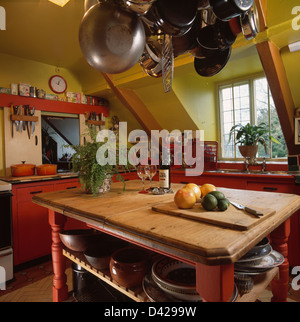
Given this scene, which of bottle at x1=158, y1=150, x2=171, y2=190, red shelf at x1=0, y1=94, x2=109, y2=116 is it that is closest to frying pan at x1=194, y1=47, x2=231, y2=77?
bottle at x1=158, y1=150, x2=171, y2=190

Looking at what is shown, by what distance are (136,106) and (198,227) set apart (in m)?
3.71

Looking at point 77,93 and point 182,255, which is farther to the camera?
point 77,93

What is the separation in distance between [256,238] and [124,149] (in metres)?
1.15

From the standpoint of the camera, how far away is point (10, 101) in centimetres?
346

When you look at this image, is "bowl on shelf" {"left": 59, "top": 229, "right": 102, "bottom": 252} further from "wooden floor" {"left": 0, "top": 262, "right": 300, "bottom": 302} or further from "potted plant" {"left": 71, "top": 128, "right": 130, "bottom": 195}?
"wooden floor" {"left": 0, "top": 262, "right": 300, "bottom": 302}

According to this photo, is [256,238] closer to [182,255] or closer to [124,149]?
[182,255]

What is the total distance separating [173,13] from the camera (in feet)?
3.80

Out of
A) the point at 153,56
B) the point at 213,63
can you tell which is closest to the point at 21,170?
the point at 153,56

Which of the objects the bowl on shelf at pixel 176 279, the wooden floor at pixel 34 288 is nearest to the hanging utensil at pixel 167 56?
the bowl on shelf at pixel 176 279

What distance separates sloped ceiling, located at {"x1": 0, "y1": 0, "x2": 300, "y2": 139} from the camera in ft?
8.21

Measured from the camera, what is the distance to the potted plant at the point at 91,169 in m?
1.61
